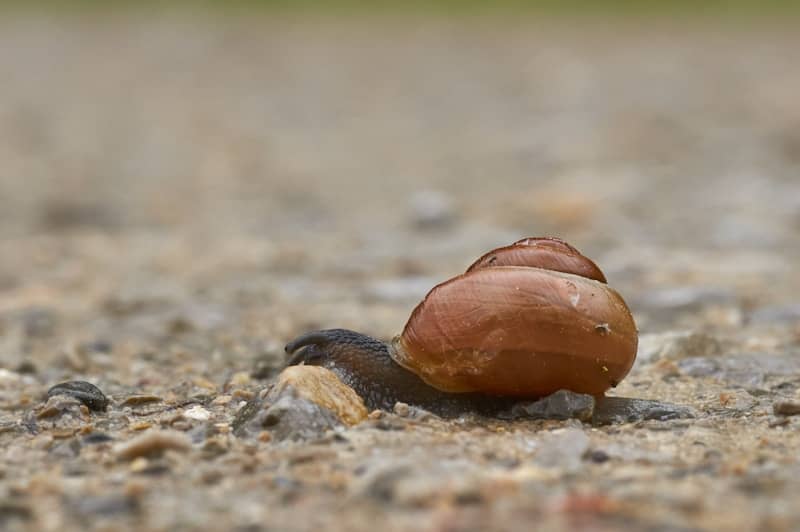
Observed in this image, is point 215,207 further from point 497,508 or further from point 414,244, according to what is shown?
point 497,508

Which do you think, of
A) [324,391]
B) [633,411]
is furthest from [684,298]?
[324,391]

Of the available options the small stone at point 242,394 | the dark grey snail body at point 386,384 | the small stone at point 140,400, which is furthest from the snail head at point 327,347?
the small stone at point 140,400

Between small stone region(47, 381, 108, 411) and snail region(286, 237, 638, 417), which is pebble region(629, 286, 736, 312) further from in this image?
small stone region(47, 381, 108, 411)

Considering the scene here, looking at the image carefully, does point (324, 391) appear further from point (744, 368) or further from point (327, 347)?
point (744, 368)

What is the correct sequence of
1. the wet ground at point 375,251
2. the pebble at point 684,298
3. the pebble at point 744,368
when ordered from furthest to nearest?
1. the pebble at point 684,298
2. the pebble at point 744,368
3. the wet ground at point 375,251

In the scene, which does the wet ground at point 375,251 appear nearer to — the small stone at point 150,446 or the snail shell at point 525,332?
the small stone at point 150,446

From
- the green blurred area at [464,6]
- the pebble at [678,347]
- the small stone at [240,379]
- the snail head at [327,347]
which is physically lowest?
the small stone at [240,379]
